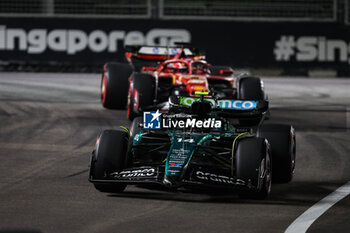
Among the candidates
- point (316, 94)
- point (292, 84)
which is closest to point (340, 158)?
point (316, 94)

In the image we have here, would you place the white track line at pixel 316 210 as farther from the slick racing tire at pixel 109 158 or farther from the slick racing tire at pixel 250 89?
the slick racing tire at pixel 250 89

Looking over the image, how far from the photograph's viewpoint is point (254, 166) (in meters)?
8.91

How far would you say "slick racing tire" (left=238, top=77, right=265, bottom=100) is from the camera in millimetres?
16625

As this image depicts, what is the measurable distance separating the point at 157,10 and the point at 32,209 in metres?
21.0

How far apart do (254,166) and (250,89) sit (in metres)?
7.89

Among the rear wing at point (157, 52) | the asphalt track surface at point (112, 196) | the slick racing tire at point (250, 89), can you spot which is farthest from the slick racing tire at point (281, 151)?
the rear wing at point (157, 52)

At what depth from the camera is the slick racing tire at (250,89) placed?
1662 cm

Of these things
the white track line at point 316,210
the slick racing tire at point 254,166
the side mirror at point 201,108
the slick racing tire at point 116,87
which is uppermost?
the side mirror at point 201,108

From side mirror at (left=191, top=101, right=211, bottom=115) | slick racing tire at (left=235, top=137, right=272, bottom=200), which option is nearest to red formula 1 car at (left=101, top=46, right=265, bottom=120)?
side mirror at (left=191, top=101, right=211, bottom=115)

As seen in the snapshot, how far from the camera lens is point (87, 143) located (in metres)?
13.6

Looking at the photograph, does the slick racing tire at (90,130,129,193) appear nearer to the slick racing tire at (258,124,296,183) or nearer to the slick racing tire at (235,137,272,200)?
the slick racing tire at (235,137,272,200)

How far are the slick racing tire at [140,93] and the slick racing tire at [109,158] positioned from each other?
670 centimetres

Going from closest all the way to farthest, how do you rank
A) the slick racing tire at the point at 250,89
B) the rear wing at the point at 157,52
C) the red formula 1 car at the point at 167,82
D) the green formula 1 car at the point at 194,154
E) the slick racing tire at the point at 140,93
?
the green formula 1 car at the point at 194,154
the slick racing tire at the point at 140,93
the red formula 1 car at the point at 167,82
the slick racing tire at the point at 250,89
the rear wing at the point at 157,52

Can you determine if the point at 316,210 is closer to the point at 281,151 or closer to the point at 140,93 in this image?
the point at 281,151
